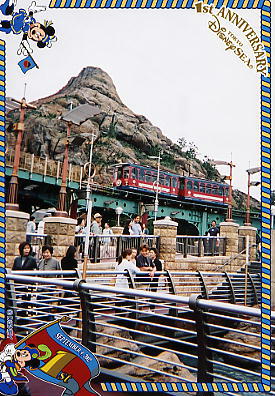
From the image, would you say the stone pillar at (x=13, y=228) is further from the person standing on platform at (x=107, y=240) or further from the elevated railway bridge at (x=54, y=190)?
the person standing on platform at (x=107, y=240)

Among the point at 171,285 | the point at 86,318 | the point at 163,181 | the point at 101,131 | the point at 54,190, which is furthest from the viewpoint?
the point at 171,285

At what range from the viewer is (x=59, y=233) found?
6957 mm

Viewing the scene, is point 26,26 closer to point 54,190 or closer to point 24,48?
point 24,48

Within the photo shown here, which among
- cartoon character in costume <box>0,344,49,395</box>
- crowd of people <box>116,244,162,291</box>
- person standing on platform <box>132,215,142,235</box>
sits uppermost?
person standing on platform <box>132,215,142,235</box>

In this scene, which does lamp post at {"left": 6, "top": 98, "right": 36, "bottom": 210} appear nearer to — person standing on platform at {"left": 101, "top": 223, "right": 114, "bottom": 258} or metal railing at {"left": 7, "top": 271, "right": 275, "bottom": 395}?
metal railing at {"left": 7, "top": 271, "right": 275, "bottom": 395}

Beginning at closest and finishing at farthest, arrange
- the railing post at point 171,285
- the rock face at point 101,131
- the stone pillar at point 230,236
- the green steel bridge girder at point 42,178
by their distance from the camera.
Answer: the rock face at point 101,131 < the green steel bridge girder at point 42,178 < the stone pillar at point 230,236 < the railing post at point 171,285

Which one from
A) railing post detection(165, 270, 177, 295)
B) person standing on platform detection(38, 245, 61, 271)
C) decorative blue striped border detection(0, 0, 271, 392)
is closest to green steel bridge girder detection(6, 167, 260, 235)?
decorative blue striped border detection(0, 0, 271, 392)

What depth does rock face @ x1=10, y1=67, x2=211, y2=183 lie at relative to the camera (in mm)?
3236

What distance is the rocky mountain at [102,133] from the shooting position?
3.24 metres

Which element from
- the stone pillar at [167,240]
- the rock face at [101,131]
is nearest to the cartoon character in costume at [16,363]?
the rock face at [101,131]

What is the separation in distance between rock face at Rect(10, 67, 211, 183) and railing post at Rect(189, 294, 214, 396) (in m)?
1.46

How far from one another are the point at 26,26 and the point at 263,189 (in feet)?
6.58

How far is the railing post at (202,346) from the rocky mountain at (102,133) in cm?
131

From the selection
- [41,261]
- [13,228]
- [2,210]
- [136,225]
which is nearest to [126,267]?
[136,225]
